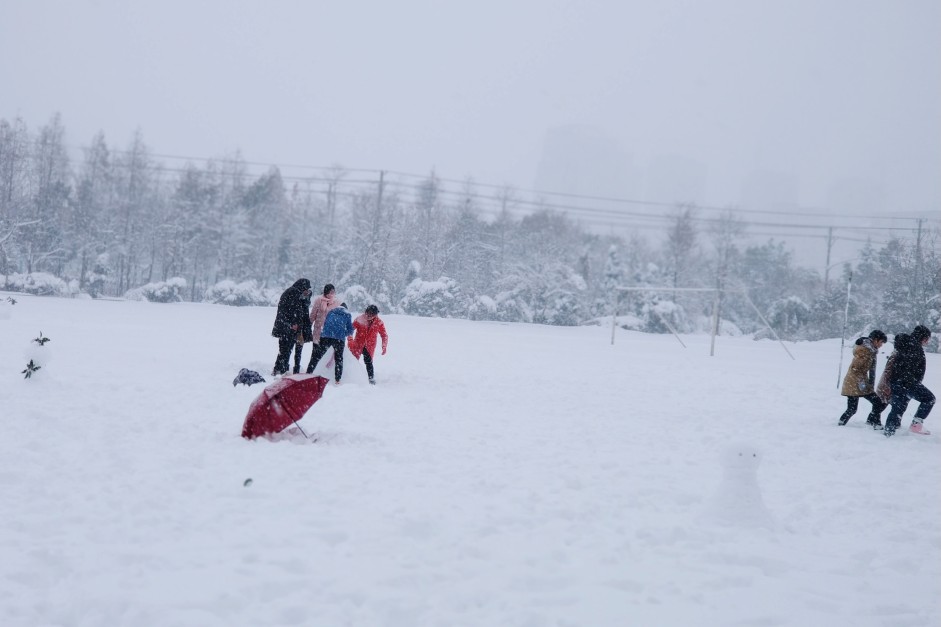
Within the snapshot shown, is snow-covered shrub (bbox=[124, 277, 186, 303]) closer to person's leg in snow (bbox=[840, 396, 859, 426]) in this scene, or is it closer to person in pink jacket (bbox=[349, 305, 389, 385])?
person in pink jacket (bbox=[349, 305, 389, 385])

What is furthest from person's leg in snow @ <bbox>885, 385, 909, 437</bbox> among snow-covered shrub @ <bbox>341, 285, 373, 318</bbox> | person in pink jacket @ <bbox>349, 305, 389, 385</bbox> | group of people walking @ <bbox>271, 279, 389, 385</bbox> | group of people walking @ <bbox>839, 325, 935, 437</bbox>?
snow-covered shrub @ <bbox>341, 285, 373, 318</bbox>

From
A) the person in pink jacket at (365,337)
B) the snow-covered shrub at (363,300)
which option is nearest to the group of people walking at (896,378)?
the person in pink jacket at (365,337)

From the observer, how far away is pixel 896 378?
976 cm

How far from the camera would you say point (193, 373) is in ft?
39.9

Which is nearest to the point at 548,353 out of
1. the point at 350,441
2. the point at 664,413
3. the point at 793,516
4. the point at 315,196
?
the point at 664,413

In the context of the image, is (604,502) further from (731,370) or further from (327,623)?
(731,370)

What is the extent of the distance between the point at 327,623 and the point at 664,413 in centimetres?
838

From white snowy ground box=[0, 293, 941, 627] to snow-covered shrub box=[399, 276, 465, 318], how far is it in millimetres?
25816

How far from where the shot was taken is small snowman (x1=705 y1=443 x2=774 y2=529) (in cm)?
536

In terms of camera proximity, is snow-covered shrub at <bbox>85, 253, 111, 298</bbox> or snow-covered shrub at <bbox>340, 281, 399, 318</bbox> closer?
snow-covered shrub at <bbox>340, 281, 399, 318</bbox>

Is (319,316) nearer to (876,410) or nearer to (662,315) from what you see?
(876,410)

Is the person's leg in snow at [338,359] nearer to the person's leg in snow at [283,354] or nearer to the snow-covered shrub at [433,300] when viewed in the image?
the person's leg in snow at [283,354]

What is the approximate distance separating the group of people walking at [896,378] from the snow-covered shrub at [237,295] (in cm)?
3426

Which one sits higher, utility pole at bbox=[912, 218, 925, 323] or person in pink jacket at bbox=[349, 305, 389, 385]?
utility pole at bbox=[912, 218, 925, 323]
